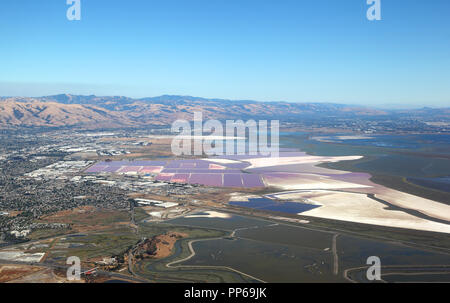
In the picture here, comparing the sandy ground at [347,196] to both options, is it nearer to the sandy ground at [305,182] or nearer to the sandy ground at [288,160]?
the sandy ground at [305,182]

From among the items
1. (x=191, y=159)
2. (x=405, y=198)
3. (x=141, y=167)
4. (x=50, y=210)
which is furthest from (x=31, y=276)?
(x=191, y=159)

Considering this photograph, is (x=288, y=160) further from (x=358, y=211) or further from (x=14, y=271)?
(x=14, y=271)

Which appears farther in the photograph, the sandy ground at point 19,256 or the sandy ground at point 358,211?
the sandy ground at point 358,211

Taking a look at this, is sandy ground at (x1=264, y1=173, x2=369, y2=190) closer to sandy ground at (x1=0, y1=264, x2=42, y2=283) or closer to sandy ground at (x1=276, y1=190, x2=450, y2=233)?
sandy ground at (x1=276, y1=190, x2=450, y2=233)

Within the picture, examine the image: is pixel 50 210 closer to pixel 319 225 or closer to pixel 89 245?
pixel 89 245

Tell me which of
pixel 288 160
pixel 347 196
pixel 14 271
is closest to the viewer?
pixel 14 271

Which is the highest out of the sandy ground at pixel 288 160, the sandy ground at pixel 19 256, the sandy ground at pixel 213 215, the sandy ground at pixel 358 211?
the sandy ground at pixel 288 160

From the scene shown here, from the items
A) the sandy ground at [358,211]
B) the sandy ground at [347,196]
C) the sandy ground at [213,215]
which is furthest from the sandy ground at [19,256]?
the sandy ground at [358,211]

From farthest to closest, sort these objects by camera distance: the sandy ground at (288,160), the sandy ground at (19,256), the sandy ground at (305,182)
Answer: the sandy ground at (288,160) < the sandy ground at (305,182) < the sandy ground at (19,256)

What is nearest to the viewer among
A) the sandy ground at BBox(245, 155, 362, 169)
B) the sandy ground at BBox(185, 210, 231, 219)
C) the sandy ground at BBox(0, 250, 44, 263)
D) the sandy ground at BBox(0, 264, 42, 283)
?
the sandy ground at BBox(0, 264, 42, 283)

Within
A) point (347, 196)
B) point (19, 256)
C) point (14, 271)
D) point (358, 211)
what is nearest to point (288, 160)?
point (347, 196)

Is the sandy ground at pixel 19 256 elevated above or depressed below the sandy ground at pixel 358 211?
below

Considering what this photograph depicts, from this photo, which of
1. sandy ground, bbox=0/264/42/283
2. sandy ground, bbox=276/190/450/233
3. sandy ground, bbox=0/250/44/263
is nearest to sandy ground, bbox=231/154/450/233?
sandy ground, bbox=276/190/450/233
